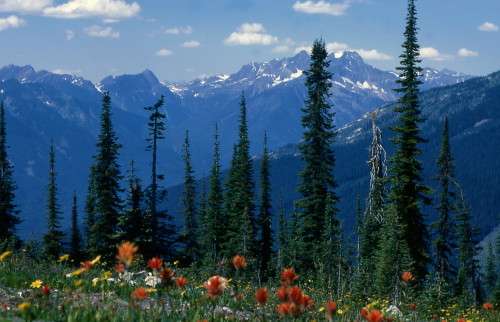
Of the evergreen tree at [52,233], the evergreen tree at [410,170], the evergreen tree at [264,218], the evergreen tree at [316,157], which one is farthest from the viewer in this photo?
the evergreen tree at [264,218]

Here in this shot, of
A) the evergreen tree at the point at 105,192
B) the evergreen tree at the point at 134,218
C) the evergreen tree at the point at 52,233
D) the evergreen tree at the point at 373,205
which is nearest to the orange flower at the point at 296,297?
the evergreen tree at the point at 373,205

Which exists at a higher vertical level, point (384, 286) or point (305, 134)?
point (305, 134)

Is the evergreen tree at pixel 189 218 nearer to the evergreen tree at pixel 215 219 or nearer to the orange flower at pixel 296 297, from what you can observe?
the evergreen tree at pixel 215 219

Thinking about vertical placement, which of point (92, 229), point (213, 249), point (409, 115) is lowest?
point (213, 249)

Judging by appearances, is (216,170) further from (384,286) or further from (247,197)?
(384,286)

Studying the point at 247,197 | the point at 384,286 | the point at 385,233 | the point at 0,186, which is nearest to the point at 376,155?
the point at 385,233

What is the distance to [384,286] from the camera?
18.5 metres

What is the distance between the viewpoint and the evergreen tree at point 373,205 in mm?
23672

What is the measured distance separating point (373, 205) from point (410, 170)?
4326mm

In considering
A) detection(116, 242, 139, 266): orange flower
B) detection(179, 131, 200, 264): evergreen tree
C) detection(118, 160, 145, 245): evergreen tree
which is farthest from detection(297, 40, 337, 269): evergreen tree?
detection(116, 242, 139, 266): orange flower

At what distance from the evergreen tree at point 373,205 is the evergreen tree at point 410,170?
3.58 feet

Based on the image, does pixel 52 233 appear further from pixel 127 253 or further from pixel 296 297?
pixel 296 297

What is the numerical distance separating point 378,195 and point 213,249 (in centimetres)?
2356

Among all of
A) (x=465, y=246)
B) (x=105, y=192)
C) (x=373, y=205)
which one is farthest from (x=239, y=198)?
(x=465, y=246)
